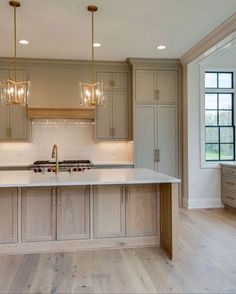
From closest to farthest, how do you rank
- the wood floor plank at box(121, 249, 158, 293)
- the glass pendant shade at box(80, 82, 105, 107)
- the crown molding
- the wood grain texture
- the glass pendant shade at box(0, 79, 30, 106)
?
the wood floor plank at box(121, 249, 158, 293)
the wood grain texture
the glass pendant shade at box(0, 79, 30, 106)
the glass pendant shade at box(80, 82, 105, 107)
the crown molding

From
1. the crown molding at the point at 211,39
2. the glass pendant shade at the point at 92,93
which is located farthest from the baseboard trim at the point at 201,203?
the glass pendant shade at the point at 92,93

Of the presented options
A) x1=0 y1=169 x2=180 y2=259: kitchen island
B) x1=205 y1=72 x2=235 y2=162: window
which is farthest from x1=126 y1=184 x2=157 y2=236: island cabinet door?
x1=205 y1=72 x2=235 y2=162: window

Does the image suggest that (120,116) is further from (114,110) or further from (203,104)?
(203,104)

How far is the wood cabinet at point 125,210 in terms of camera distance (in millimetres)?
3547

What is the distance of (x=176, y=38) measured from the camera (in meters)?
4.78

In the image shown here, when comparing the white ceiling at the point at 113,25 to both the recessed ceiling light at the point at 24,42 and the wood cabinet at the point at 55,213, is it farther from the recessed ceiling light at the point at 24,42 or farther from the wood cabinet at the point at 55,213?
the wood cabinet at the point at 55,213

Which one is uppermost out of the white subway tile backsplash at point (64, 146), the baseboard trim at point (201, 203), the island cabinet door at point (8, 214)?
the white subway tile backsplash at point (64, 146)

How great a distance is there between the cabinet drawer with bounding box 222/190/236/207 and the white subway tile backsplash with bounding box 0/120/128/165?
83.5 inches

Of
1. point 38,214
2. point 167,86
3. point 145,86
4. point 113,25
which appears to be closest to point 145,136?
point 145,86

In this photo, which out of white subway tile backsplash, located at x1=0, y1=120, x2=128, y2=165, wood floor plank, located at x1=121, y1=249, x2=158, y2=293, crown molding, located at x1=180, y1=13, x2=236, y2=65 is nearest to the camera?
wood floor plank, located at x1=121, y1=249, x2=158, y2=293

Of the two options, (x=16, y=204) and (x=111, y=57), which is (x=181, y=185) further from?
(x=16, y=204)

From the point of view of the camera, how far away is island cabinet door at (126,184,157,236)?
142 inches

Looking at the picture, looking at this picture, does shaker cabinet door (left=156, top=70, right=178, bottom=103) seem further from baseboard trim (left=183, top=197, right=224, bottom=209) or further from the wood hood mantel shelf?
baseboard trim (left=183, top=197, right=224, bottom=209)

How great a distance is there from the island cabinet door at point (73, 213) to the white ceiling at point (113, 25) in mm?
2273
